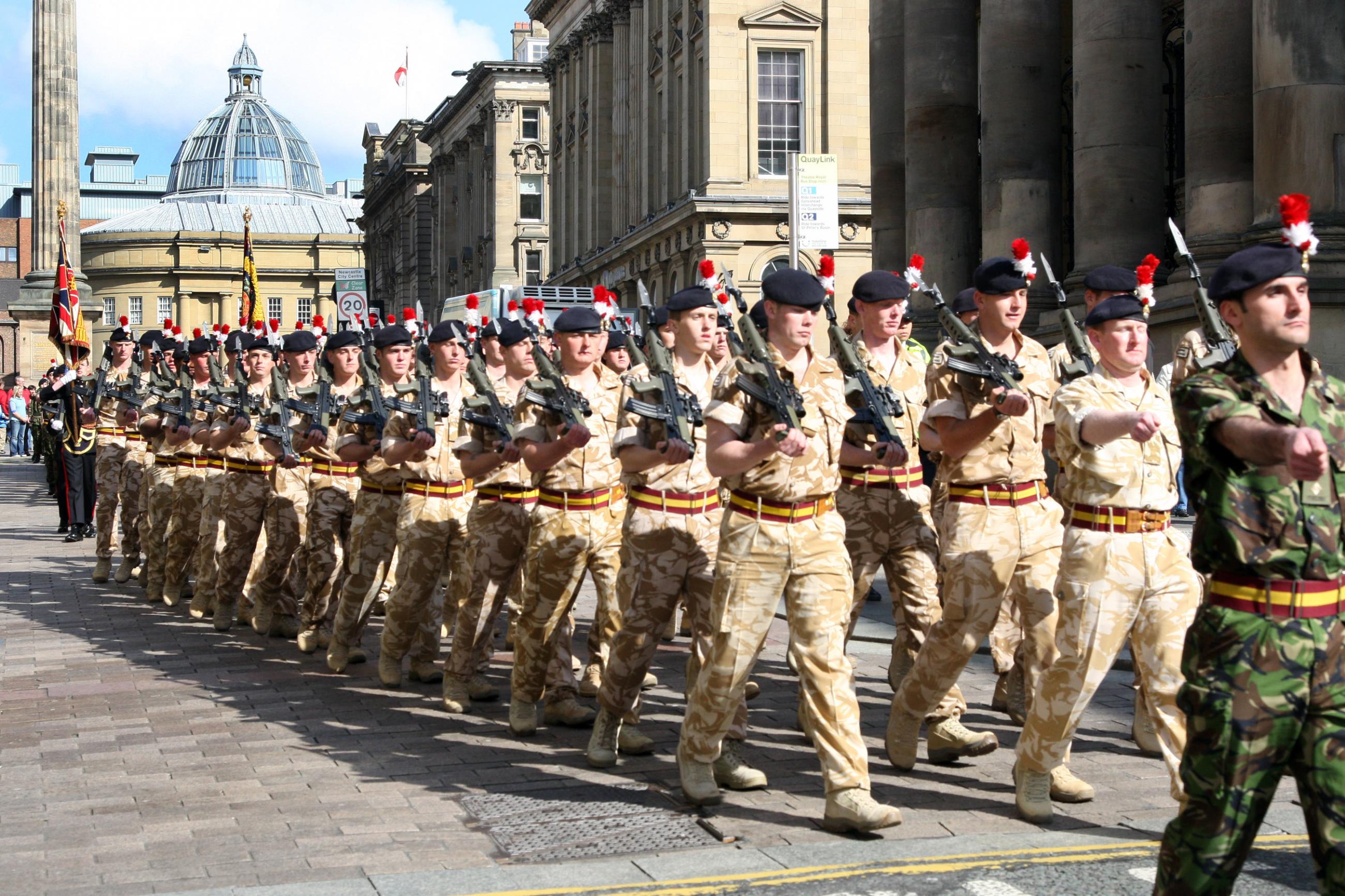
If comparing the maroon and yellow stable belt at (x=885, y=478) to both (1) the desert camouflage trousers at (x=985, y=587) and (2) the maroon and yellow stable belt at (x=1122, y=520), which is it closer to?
(1) the desert camouflage trousers at (x=985, y=587)

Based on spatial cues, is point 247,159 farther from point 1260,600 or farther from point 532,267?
point 1260,600

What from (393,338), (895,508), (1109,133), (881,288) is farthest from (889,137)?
(881,288)

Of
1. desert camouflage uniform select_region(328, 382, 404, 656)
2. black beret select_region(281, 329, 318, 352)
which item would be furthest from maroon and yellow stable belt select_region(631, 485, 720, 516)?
black beret select_region(281, 329, 318, 352)

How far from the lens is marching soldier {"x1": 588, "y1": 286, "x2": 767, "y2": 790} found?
7.82 m

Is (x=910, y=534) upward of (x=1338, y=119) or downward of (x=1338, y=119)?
downward

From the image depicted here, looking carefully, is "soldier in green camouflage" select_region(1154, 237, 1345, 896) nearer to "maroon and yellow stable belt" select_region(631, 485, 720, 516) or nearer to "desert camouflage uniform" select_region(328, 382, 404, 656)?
"maroon and yellow stable belt" select_region(631, 485, 720, 516)

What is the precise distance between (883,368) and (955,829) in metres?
2.85

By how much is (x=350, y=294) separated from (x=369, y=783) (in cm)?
2239

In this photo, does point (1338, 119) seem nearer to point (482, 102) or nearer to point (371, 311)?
point (371, 311)

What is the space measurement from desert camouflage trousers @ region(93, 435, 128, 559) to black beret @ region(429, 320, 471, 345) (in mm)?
7424

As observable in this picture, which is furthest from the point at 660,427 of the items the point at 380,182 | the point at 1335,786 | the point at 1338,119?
the point at 380,182

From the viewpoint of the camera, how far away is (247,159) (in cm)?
14538

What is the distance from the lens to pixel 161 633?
1338 centimetres

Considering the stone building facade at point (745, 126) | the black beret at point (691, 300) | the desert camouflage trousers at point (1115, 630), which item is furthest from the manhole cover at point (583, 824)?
the stone building facade at point (745, 126)
